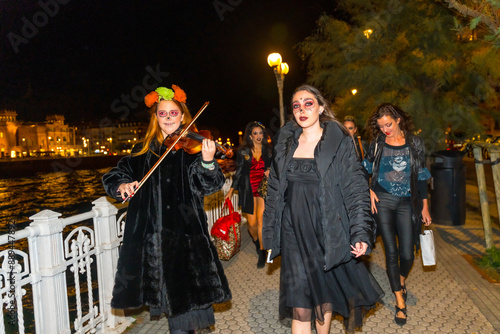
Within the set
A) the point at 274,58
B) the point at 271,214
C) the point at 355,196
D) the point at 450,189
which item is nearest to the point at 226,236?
the point at 271,214

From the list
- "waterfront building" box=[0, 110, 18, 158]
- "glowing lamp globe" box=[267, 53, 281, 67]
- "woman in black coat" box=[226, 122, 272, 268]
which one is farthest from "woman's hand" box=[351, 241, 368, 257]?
"waterfront building" box=[0, 110, 18, 158]

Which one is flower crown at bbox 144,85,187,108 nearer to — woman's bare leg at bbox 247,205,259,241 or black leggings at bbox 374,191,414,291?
black leggings at bbox 374,191,414,291

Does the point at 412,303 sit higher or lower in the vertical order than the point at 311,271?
lower

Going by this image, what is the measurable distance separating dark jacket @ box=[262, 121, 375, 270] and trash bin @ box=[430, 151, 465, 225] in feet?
22.6

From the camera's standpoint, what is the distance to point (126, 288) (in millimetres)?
2963

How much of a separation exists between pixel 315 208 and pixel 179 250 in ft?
3.44

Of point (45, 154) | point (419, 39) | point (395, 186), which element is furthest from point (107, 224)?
point (45, 154)

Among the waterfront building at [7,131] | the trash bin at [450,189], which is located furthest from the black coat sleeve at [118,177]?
the waterfront building at [7,131]

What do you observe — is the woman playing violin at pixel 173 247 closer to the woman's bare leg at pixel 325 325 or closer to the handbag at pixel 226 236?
the woman's bare leg at pixel 325 325

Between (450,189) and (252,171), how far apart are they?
16.3 feet

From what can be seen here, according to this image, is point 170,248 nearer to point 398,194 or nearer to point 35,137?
point 398,194

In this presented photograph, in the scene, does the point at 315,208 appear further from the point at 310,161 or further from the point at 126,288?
the point at 126,288

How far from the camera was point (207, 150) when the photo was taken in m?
2.92

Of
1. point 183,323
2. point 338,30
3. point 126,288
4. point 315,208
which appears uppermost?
point 338,30
